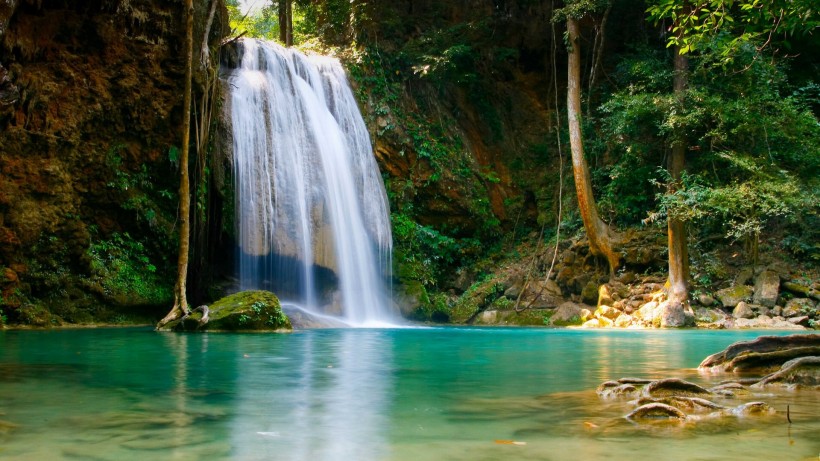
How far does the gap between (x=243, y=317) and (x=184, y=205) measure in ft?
9.20

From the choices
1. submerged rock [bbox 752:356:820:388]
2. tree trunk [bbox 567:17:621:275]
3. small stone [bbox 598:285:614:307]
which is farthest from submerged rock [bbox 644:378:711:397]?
tree trunk [bbox 567:17:621:275]

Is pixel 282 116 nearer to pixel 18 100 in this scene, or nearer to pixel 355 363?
pixel 18 100

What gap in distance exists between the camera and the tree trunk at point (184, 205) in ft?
38.9

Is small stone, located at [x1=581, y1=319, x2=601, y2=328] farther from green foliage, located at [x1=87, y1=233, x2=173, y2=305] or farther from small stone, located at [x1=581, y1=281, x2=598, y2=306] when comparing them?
green foliage, located at [x1=87, y1=233, x2=173, y2=305]

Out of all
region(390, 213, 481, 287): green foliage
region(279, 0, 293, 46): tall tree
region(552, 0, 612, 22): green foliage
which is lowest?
region(390, 213, 481, 287): green foliage

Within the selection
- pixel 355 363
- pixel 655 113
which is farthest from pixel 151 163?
pixel 655 113

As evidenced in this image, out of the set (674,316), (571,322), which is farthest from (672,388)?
(571,322)

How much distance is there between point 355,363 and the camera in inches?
262

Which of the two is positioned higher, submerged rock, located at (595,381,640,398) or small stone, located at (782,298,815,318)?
submerged rock, located at (595,381,640,398)

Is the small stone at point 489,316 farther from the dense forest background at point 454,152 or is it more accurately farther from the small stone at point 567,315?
the small stone at point 567,315

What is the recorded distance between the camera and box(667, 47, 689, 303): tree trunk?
15.1m

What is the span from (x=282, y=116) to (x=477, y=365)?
1155 centimetres

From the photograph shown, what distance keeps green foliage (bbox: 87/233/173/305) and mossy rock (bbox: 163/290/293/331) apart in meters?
2.56

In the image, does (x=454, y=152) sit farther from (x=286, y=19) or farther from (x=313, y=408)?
(x=313, y=408)
